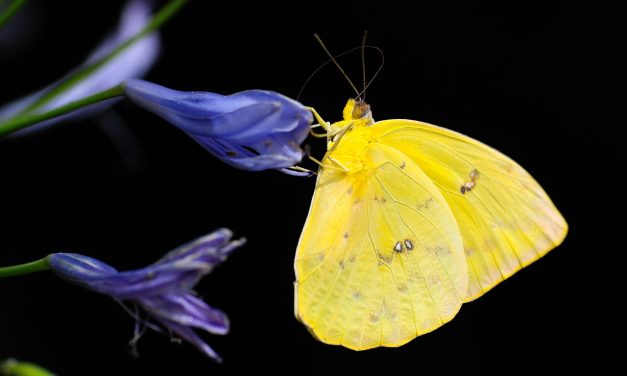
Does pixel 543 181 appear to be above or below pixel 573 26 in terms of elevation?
below

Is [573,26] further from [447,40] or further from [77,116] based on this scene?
[77,116]

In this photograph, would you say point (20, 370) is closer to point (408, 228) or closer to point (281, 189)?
point (408, 228)

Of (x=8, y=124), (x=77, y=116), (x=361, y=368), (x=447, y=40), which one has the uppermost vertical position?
(x=447, y=40)

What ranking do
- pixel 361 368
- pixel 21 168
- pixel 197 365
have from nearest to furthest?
1. pixel 21 168
2. pixel 197 365
3. pixel 361 368

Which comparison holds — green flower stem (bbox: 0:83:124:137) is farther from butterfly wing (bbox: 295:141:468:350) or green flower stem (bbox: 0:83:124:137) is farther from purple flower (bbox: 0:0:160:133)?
butterfly wing (bbox: 295:141:468:350)

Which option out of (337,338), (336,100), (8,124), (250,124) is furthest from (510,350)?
(8,124)

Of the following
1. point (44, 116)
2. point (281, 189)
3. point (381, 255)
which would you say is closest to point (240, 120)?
point (44, 116)

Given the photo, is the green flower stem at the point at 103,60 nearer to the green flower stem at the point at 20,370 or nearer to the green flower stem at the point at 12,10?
the green flower stem at the point at 12,10
